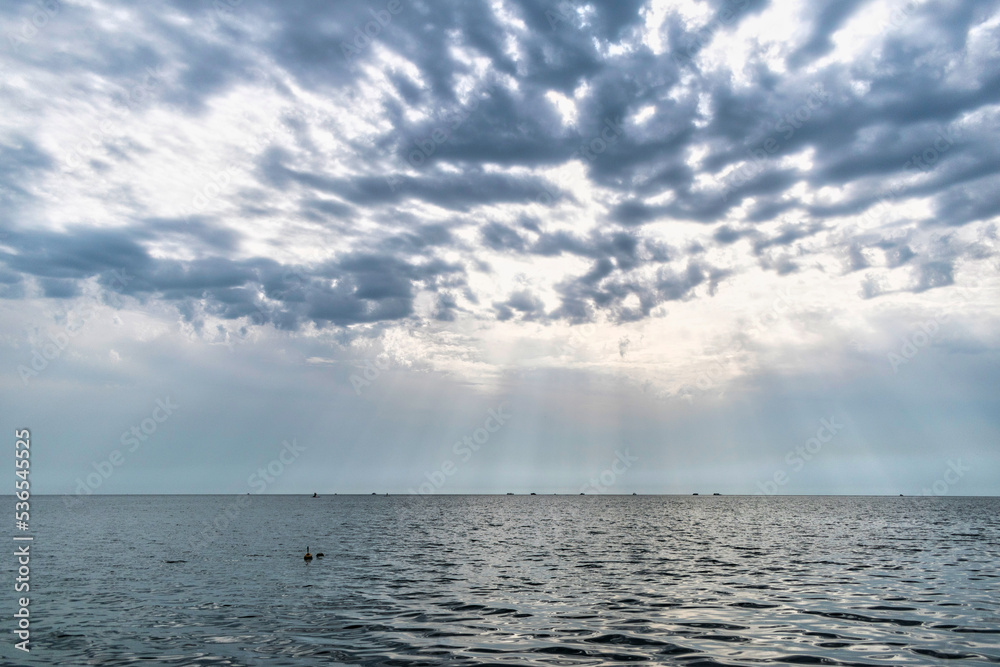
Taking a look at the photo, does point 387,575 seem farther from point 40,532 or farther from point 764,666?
point 40,532

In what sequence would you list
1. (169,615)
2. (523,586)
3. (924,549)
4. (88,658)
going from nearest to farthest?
(88,658)
(169,615)
(523,586)
(924,549)

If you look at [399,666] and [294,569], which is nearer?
[399,666]

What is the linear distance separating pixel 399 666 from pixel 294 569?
1117 inches

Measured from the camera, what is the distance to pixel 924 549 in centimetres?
5781

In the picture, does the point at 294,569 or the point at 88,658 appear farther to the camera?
the point at 294,569

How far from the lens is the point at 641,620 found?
2700 cm

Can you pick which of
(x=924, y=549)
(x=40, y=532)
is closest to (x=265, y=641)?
(x=924, y=549)

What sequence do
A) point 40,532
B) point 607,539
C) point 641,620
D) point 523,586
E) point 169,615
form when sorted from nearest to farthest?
1. point 641,620
2. point 169,615
3. point 523,586
4. point 607,539
5. point 40,532

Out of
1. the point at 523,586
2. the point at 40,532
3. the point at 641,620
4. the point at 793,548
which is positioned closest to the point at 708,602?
the point at 641,620

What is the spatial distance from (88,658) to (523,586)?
74.0ft

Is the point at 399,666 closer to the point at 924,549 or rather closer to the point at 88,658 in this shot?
the point at 88,658

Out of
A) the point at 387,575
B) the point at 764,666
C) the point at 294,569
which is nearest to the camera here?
the point at 764,666

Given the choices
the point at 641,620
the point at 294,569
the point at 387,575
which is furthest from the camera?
the point at 294,569

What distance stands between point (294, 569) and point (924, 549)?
5778 cm
